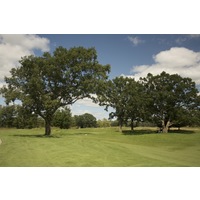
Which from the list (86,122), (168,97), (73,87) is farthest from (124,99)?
(86,122)

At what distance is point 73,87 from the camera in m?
20.7

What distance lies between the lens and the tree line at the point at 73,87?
61.9 ft

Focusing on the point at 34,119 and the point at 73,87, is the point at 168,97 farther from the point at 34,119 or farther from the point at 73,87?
the point at 34,119

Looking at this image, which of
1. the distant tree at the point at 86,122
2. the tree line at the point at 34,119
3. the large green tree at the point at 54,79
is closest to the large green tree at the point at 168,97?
the large green tree at the point at 54,79

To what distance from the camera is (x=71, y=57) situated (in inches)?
783

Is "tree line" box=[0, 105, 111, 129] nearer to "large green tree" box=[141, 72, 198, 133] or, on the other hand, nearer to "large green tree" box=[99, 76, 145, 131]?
"large green tree" box=[99, 76, 145, 131]

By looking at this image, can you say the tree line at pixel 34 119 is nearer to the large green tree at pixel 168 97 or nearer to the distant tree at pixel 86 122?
the distant tree at pixel 86 122

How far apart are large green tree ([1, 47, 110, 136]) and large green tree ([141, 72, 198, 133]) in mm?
7000

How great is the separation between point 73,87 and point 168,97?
34.3 feet
